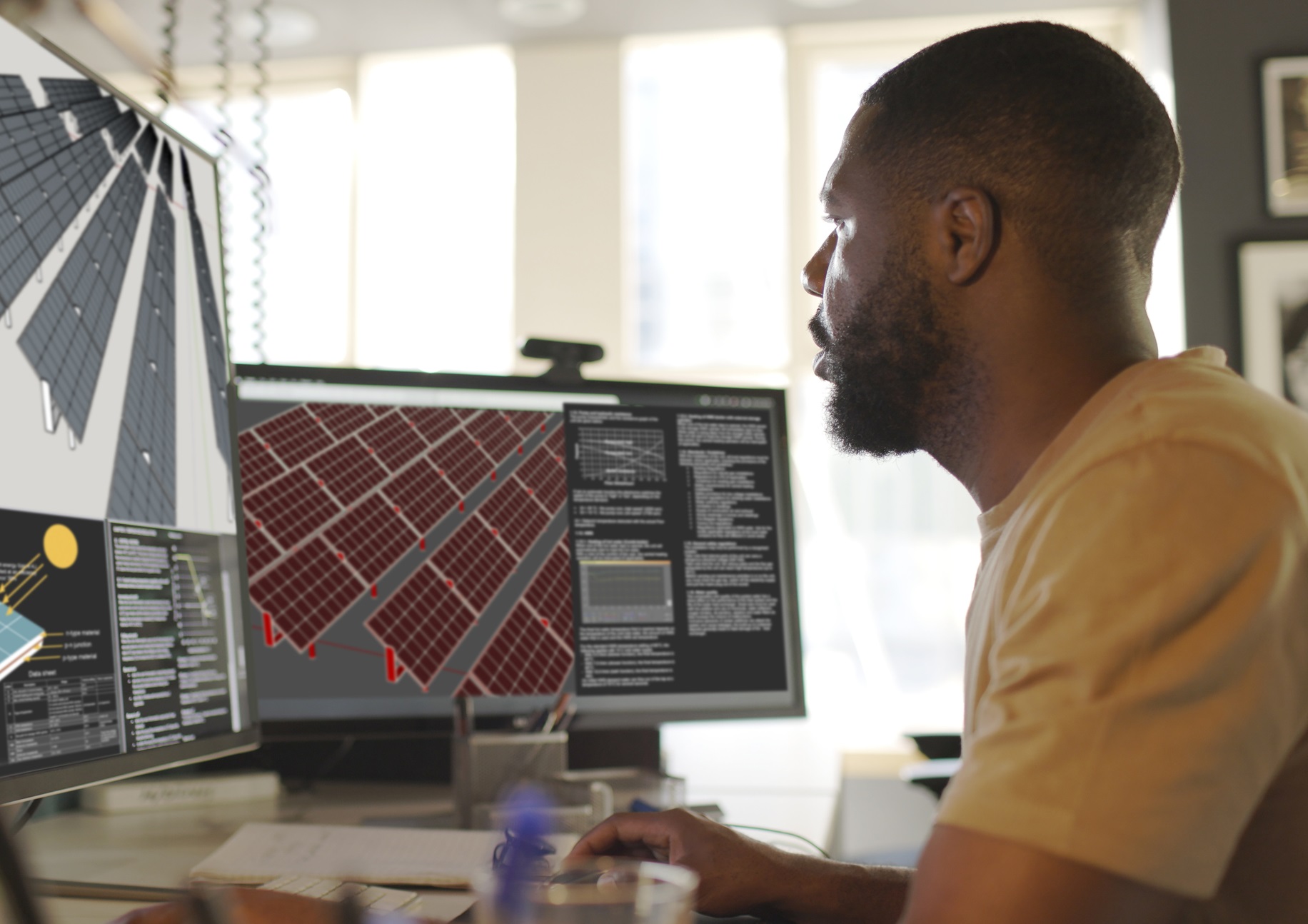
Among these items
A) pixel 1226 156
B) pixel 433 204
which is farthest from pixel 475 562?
pixel 433 204

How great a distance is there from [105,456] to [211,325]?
9.8 inches

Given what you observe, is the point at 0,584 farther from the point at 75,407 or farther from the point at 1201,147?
the point at 1201,147

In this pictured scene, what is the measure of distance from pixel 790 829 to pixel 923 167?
0.70m

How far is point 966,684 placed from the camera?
79cm

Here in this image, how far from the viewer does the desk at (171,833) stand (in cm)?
80

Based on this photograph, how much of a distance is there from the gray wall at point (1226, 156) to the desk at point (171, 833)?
2924 mm

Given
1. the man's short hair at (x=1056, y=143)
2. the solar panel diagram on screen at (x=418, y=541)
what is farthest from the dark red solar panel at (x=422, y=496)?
the man's short hair at (x=1056, y=143)

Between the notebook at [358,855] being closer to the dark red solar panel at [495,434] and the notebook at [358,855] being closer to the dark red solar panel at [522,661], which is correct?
the dark red solar panel at [522,661]

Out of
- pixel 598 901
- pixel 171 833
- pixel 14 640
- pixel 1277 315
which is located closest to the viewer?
pixel 598 901

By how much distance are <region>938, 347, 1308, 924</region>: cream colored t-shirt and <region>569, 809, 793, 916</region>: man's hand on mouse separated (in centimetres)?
29

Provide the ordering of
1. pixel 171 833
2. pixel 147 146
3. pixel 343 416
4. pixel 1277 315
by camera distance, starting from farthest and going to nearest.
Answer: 1. pixel 1277 315
2. pixel 343 416
3. pixel 171 833
4. pixel 147 146

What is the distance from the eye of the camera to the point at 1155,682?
20.8 inches

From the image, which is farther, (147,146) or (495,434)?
(495,434)

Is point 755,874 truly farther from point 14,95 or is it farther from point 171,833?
point 14,95
